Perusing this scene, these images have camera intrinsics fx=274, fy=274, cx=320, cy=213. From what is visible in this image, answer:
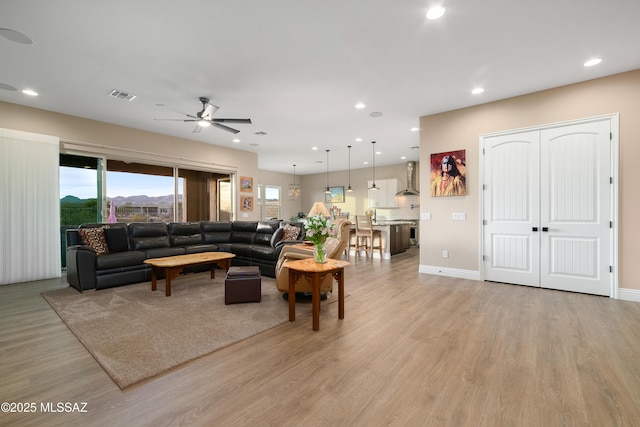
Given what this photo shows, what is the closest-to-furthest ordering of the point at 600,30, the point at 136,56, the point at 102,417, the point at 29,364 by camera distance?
1. the point at 102,417
2. the point at 29,364
3. the point at 600,30
4. the point at 136,56

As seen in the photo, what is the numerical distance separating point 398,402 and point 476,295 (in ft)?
9.19

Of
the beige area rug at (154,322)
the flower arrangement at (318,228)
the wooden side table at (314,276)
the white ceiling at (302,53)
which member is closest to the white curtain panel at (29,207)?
the white ceiling at (302,53)

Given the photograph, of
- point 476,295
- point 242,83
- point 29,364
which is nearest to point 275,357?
point 29,364

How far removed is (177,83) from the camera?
156 inches

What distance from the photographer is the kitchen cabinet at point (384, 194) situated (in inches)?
411

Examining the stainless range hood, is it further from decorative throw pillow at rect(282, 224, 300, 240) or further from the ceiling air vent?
the ceiling air vent

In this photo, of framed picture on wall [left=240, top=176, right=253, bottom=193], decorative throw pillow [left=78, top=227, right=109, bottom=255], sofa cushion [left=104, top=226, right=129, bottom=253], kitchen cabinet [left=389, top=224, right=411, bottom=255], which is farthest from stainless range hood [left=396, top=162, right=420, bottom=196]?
decorative throw pillow [left=78, top=227, right=109, bottom=255]

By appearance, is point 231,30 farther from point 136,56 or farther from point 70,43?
point 70,43

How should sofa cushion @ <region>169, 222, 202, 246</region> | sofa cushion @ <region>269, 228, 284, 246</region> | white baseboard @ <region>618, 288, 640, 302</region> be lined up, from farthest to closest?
sofa cushion @ <region>169, 222, 202, 246</region> → sofa cushion @ <region>269, 228, 284, 246</region> → white baseboard @ <region>618, 288, 640, 302</region>

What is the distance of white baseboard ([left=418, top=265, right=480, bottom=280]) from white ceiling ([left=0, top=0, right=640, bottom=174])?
291 centimetres

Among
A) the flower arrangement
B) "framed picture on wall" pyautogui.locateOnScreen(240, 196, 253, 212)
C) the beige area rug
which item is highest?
"framed picture on wall" pyautogui.locateOnScreen(240, 196, 253, 212)

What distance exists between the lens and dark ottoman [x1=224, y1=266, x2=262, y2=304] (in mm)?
3494

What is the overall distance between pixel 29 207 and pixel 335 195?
9225 mm

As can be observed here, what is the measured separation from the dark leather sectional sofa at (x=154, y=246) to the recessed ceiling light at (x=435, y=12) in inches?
142
